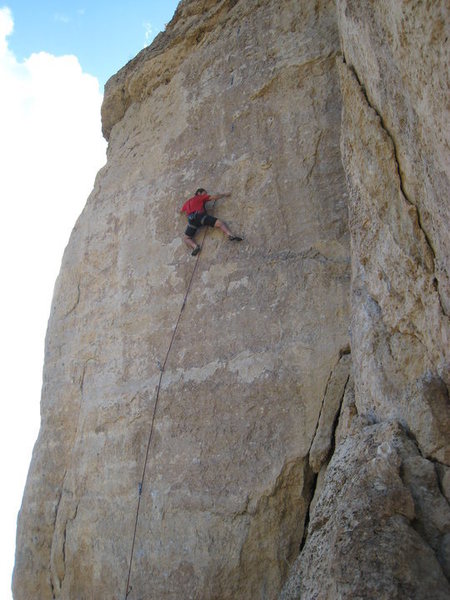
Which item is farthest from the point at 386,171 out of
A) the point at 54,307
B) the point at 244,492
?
the point at 54,307

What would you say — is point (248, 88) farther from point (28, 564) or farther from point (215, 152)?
point (28, 564)

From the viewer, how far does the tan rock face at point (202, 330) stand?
4.91 meters

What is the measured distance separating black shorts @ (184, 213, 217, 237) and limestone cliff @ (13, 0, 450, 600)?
6.0 inches

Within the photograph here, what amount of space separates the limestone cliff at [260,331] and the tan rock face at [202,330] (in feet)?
0.07

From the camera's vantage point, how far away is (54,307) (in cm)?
759

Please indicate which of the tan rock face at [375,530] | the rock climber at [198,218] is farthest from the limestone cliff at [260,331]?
the rock climber at [198,218]

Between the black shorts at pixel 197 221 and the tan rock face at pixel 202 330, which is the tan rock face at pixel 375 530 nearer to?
the tan rock face at pixel 202 330

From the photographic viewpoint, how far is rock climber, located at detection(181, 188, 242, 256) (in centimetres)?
601

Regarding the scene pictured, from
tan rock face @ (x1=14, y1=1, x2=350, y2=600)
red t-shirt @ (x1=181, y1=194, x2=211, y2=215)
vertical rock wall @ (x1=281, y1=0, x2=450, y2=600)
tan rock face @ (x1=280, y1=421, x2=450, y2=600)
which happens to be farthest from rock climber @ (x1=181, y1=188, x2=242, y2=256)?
tan rock face @ (x1=280, y1=421, x2=450, y2=600)

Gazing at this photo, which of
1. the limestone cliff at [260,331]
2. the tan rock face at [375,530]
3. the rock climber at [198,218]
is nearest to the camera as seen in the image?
the tan rock face at [375,530]

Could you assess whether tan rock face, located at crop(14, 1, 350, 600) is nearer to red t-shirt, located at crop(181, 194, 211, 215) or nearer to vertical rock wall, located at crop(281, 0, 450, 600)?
red t-shirt, located at crop(181, 194, 211, 215)

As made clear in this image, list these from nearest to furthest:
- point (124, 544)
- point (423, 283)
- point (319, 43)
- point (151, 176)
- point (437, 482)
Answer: point (437, 482)
point (423, 283)
point (124, 544)
point (319, 43)
point (151, 176)

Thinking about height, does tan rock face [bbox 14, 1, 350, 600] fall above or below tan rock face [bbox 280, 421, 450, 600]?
above

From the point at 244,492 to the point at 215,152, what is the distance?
11.2 feet
